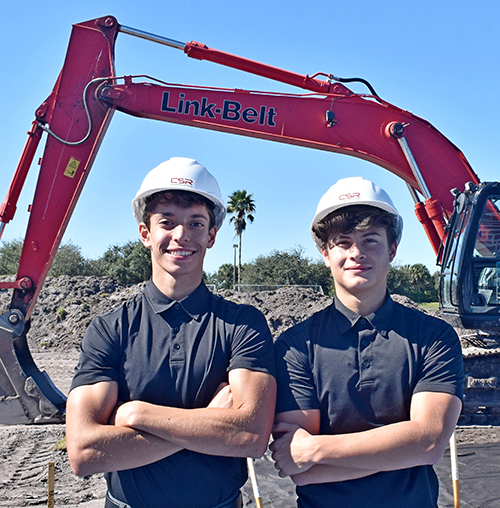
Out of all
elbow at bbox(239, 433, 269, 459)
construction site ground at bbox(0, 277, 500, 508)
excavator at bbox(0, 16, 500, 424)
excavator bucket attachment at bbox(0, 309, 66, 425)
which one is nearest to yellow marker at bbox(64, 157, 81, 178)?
excavator at bbox(0, 16, 500, 424)

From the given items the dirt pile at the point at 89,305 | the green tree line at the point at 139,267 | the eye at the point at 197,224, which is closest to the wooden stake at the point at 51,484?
the eye at the point at 197,224

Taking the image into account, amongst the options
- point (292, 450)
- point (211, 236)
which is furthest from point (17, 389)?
point (292, 450)

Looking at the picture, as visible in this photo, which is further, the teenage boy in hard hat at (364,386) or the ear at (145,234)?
the ear at (145,234)

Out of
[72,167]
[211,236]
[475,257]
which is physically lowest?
[211,236]

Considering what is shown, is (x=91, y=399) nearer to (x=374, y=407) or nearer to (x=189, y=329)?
(x=189, y=329)

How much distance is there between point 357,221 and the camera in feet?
7.00

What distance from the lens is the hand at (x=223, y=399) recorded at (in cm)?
195

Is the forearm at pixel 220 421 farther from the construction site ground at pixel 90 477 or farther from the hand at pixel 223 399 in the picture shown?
the construction site ground at pixel 90 477

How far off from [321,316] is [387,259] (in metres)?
0.38

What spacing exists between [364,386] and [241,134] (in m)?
5.26

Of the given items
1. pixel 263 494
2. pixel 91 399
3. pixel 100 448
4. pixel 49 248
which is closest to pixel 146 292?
pixel 91 399

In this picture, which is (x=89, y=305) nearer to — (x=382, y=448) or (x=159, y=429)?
(x=159, y=429)

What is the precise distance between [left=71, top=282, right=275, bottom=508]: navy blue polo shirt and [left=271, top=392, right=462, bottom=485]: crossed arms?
0.28 m

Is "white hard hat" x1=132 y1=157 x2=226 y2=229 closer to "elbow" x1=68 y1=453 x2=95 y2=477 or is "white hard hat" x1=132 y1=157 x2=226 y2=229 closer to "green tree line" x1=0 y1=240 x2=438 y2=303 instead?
"elbow" x1=68 y1=453 x2=95 y2=477
